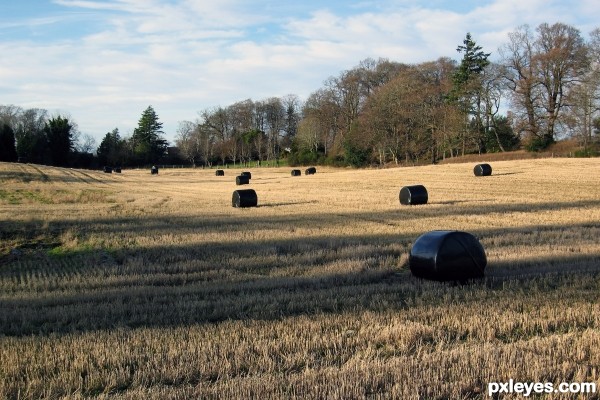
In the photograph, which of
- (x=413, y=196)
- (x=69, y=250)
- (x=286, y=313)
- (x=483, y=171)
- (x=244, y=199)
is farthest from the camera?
(x=483, y=171)

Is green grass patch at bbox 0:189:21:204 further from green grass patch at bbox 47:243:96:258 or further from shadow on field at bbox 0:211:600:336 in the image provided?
shadow on field at bbox 0:211:600:336

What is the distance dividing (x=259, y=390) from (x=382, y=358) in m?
1.39

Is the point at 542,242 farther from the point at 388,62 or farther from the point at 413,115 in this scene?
the point at 388,62

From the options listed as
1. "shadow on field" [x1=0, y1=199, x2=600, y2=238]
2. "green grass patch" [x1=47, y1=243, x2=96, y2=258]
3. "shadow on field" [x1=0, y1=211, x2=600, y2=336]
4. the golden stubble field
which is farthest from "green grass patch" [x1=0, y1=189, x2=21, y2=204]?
"shadow on field" [x1=0, y1=211, x2=600, y2=336]

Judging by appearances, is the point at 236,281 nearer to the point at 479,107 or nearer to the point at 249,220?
the point at 249,220

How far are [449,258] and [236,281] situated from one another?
3.67m

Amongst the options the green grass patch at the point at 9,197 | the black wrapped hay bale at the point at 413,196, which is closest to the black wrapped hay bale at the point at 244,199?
the black wrapped hay bale at the point at 413,196

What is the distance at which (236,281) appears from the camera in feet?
32.5

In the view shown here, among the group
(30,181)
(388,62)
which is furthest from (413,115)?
(30,181)

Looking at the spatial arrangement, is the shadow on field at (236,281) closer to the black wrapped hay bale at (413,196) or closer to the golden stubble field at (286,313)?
the golden stubble field at (286,313)

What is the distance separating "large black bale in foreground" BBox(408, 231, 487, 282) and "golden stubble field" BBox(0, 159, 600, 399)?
31cm

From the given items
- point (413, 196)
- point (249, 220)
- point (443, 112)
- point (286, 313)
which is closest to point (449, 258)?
point (286, 313)

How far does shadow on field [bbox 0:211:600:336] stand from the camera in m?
7.43

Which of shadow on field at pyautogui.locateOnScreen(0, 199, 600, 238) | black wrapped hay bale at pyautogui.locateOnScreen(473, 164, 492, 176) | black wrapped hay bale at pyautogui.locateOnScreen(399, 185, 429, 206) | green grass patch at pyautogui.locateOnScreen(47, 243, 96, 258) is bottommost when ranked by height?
green grass patch at pyautogui.locateOnScreen(47, 243, 96, 258)
